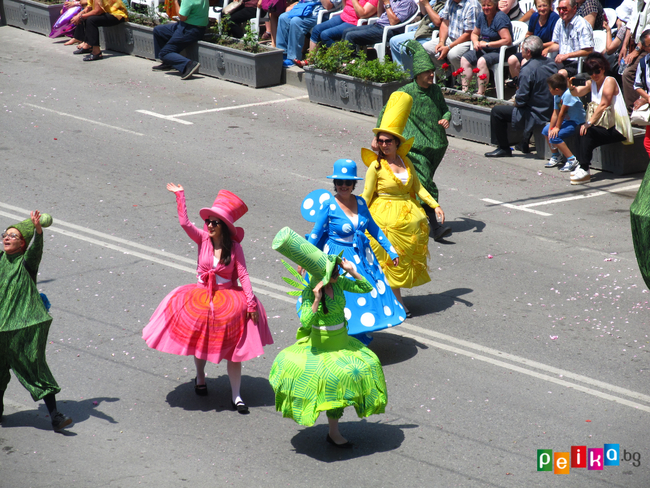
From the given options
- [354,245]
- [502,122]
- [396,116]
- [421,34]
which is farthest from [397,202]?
[421,34]

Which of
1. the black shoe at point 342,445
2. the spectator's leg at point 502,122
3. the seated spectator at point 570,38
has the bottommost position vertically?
the black shoe at point 342,445

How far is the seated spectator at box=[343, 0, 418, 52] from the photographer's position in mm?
17031

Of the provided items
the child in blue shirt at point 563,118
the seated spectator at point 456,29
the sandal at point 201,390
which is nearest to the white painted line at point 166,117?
the seated spectator at point 456,29

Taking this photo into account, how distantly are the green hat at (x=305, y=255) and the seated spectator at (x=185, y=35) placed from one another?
1267cm

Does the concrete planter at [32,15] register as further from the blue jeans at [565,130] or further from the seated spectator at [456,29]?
the blue jeans at [565,130]

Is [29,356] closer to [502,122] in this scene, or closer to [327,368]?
[327,368]

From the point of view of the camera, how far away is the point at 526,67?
1398 centimetres

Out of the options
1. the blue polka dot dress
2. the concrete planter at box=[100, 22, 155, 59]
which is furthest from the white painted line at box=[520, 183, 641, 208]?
the concrete planter at box=[100, 22, 155, 59]

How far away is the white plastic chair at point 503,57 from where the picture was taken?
1532 centimetres

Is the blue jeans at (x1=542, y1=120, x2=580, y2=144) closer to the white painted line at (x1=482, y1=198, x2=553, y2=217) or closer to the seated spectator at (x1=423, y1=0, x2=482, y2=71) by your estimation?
the white painted line at (x1=482, y1=198, x2=553, y2=217)

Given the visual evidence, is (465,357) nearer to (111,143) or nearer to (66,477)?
(66,477)

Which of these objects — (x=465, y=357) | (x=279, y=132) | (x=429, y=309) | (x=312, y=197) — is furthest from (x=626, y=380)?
(x=279, y=132)

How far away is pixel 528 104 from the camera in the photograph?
1405 cm

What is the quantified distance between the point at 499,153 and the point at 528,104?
2.93ft
